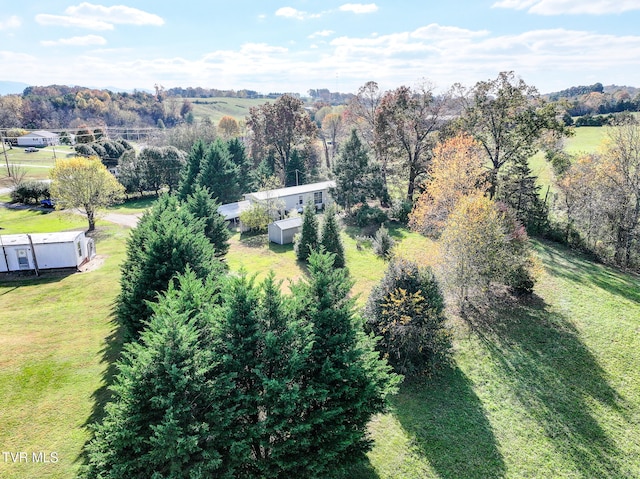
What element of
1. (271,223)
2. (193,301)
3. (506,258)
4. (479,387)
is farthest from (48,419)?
(271,223)

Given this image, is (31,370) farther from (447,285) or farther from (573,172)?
(573,172)

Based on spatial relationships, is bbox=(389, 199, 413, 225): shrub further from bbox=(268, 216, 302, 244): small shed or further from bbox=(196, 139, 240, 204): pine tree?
bbox=(196, 139, 240, 204): pine tree

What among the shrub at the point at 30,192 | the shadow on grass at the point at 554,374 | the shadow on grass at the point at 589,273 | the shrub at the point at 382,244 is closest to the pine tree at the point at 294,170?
the shrub at the point at 382,244

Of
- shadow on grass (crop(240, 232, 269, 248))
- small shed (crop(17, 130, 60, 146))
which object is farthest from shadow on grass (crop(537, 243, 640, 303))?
small shed (crop(17, 130, 60, 146))

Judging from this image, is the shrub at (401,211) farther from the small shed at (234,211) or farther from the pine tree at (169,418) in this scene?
the pine tree at (169,418)

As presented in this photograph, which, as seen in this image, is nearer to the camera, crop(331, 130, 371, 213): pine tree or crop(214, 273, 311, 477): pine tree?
crop(214, 273, 311, 477): pine tree

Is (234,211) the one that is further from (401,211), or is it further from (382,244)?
(382,244)

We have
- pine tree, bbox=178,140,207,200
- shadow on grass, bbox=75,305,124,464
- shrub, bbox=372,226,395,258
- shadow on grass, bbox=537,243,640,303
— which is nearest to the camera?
shadow on grass, bbox=75,305,124,464
